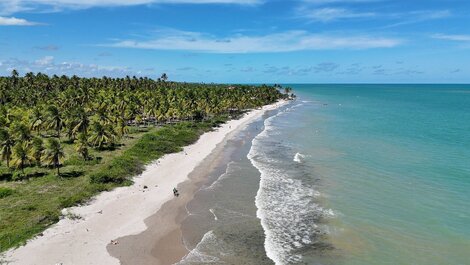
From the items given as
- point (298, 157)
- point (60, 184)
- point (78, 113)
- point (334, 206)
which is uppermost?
point (78, 113)

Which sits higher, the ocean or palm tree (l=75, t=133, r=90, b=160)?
palm tree (l=75, t=133, r=90, b=160)

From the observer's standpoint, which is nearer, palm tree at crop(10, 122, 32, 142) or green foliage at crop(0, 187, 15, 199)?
green foliage at crop(0, 187, 15, 199)

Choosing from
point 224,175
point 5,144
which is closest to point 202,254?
point 224,175

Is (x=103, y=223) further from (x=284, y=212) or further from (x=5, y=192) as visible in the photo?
(x=284, y=212)

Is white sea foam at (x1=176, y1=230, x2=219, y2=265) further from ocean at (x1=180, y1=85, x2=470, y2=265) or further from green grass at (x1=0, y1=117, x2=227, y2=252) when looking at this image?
green grass at (x1=0, y1=117, x2=227, y2=252)

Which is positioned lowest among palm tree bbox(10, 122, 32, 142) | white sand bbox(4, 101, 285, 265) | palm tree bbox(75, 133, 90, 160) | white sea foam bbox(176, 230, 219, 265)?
white sea foam bbox(176, 230, 219, 265)

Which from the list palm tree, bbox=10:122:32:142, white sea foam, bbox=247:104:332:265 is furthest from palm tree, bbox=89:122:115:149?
white sea foam, bbox=247:104:332:265
